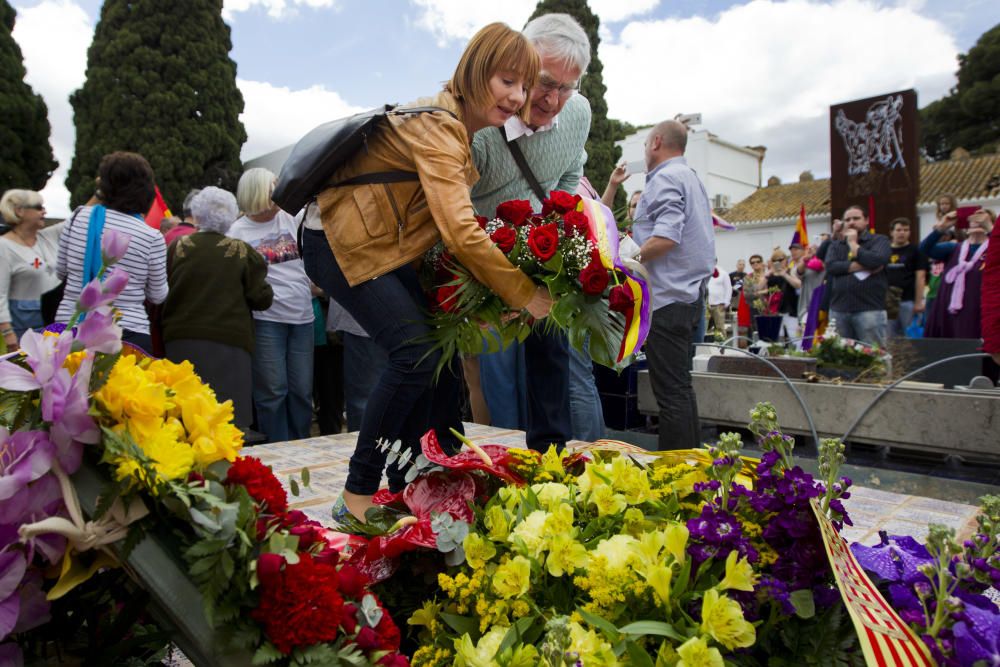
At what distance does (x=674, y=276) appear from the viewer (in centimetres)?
379

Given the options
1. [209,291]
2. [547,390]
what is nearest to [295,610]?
[547,390]

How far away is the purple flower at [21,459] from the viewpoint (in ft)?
2.49

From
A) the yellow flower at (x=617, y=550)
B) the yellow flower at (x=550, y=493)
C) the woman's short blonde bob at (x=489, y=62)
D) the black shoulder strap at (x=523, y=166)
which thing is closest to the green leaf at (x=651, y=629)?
the yellow flower at (x=617, y=550)

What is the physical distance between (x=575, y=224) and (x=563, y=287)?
22cm

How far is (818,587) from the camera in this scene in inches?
41.6

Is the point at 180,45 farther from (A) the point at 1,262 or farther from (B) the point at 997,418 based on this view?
(B) the point at 997,418

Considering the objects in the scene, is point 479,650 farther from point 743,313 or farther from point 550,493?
point 743,313

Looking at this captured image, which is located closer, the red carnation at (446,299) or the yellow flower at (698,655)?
the yellow flower at (698,655)

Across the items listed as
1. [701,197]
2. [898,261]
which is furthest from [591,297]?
[898,261]

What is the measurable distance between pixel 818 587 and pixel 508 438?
10.5 feet

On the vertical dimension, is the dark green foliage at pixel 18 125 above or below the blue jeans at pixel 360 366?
above

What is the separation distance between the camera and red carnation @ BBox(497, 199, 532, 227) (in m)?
2.39

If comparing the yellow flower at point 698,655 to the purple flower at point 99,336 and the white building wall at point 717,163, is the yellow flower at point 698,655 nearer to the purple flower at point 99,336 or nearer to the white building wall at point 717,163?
the purple flower at point 99,336

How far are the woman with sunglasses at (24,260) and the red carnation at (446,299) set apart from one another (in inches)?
144
